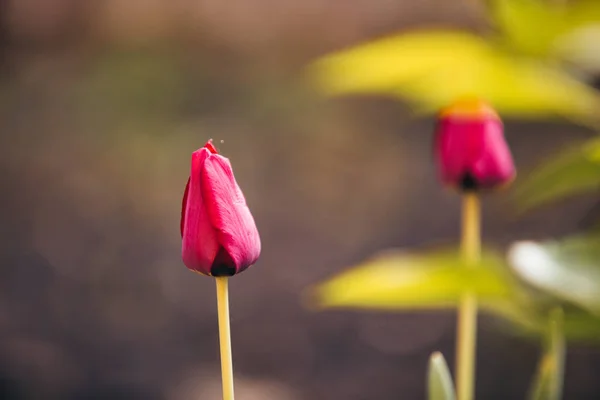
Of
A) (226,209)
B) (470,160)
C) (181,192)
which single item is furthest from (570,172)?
(181,192)

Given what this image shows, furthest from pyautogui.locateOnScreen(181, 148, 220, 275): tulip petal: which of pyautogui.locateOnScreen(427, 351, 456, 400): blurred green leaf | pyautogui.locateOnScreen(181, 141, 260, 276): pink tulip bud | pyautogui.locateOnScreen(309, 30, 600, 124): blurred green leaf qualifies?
pyautogui.locateOnScreen(309, 30, 600, 124): blurred green leaf

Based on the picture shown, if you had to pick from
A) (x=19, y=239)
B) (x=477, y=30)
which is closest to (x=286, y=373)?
(x=19, y=239)

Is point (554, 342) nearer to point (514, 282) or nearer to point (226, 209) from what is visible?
point (514, 282)

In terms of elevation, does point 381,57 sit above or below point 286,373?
below

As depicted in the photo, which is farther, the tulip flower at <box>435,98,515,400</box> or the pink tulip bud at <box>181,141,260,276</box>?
the tulip flower at <box>435,98,515,400</box>

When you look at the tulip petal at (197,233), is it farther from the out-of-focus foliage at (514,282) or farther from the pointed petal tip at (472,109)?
the pointed petal tip at (472,109)

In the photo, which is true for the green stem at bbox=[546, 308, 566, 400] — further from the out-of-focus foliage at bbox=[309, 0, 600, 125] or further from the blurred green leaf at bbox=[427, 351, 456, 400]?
the out-of-focus foliage at bbox=[309, 0, 600, 125]

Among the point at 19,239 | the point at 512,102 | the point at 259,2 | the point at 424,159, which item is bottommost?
the point at 512,102

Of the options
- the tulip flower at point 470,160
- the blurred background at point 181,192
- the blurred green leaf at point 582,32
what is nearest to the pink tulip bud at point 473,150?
the tulip flower at point 470,160

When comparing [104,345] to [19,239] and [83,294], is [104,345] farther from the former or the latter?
[19,239]
